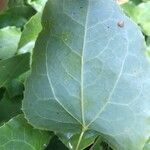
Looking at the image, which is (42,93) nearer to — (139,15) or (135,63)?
(135,63)

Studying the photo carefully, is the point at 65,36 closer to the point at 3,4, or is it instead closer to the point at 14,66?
the point at 14,66

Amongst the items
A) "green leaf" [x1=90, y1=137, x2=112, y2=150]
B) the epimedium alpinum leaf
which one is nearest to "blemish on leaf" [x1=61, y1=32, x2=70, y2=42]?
the epimedium alpinum leaf

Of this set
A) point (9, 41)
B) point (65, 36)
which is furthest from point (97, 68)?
point (9, 41)

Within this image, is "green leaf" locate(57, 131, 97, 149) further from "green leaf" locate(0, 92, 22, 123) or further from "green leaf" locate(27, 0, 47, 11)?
"green leaf" locate(27, 0, 47, 11)

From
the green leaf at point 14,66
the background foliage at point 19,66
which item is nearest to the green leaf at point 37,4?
the background foliage at point 19,66

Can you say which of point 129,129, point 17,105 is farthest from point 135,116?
point 17,105

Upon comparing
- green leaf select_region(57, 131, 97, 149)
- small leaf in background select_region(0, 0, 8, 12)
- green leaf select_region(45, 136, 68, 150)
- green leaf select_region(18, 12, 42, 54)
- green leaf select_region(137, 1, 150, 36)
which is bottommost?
green leaf select_region(45, 136, 68, 150)
